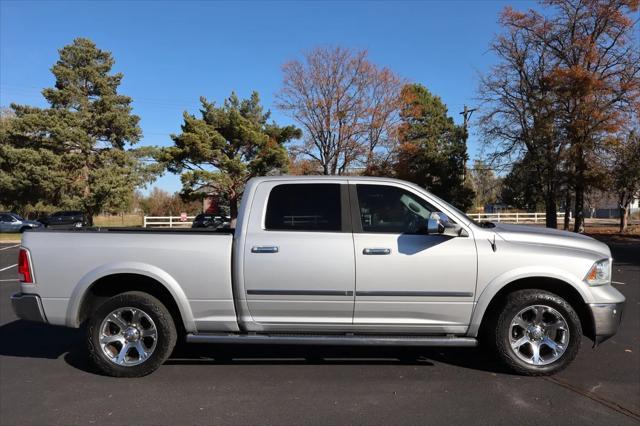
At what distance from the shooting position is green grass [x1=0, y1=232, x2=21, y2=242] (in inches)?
1127

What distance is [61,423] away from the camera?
3.79 m

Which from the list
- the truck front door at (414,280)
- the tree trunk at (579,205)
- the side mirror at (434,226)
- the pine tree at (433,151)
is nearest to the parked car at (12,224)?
the pine tree at (433,151)

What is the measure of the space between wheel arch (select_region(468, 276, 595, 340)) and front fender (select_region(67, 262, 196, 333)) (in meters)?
2.65

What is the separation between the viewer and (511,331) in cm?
462

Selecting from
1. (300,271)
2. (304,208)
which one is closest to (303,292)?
(300,271)

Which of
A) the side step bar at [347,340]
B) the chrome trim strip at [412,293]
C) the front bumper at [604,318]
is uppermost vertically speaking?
the chrome trim strip at [412,293]

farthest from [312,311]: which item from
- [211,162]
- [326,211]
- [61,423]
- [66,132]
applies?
[66,132]

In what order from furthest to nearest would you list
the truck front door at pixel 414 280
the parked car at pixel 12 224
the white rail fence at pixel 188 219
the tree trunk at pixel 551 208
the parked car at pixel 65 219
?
1. the white rail fence at pixel 188 219
2. the parked car at pixel 65 219
3. the parked car at pixel 12 224
4. the tree trunk at pixel 551 208
5. the truck front door at pixel 414 280

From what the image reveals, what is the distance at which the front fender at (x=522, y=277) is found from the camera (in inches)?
179

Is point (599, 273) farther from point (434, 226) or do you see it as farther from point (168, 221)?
point (168, 221)

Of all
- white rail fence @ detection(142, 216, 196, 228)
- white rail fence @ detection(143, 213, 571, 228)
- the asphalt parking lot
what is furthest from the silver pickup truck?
white rail fence @ detection(142, 216, 196, 228)

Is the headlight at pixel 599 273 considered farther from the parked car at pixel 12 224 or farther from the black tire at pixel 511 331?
the parked car at pixel 12 224

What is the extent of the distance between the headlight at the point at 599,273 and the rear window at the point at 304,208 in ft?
7.56

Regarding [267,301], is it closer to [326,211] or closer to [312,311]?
[312,311]
